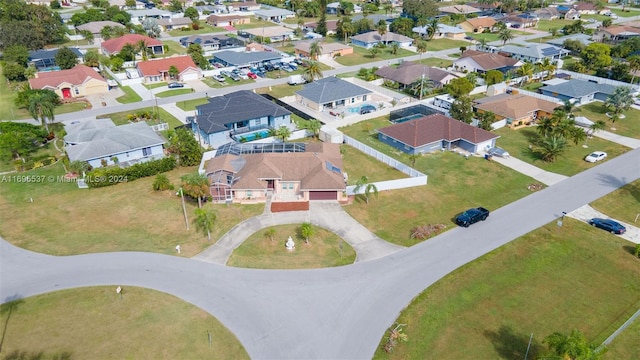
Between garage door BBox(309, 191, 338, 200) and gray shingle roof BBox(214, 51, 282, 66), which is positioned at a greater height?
gray shingle roof BBox(214, 51, 282, 66)

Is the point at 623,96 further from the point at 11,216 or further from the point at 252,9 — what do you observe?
the point at 252,9

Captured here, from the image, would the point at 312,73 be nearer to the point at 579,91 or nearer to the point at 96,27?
the point at 579,91

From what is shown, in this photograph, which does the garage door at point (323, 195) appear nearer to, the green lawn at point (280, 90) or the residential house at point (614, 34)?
the green lawn at point (280, 90)

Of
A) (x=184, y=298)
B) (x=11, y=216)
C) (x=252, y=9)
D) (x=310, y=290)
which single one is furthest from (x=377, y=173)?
(x=252, y=9)

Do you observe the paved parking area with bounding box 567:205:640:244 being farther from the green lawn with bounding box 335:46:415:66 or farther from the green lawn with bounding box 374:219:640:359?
the green lawn with bounding box 335:46:415:66

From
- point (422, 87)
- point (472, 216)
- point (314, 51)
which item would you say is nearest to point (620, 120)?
point (422, 87)

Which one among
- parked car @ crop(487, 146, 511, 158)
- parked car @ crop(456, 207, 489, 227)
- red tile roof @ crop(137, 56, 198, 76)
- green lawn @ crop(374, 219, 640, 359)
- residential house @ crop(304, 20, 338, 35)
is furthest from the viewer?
residential house @ crop(304, 20, 338, 35)

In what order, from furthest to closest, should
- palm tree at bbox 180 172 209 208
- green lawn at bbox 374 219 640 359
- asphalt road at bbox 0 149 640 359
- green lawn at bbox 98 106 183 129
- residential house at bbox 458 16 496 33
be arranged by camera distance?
residential house at bbox 458 16 496 33
green lawn at bbox 98 106 183 129
palm tree at bbox 180 172 209 208
asphalt road at bbox 0 149 640 359
green lawn at bbox 374 219 640 359

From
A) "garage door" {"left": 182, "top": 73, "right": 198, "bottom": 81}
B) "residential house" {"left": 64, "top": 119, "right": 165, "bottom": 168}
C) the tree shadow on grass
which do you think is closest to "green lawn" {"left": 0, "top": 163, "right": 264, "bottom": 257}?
"residential house" {"left": 64, "top": 119, "right": 165, "bottom": 168}
